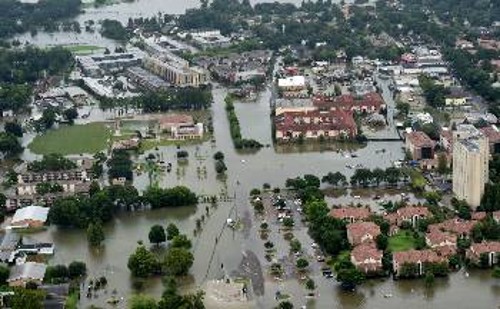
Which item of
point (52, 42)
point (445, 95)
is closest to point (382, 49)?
point (445, 95)

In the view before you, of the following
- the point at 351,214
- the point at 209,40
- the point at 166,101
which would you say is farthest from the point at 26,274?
the point at 209,40

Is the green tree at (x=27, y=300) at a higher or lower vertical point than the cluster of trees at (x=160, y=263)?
lower

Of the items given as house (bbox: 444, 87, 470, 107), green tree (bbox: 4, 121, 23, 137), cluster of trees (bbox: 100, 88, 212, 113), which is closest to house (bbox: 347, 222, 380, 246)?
house (bbox: 444, 87, 470, 107)

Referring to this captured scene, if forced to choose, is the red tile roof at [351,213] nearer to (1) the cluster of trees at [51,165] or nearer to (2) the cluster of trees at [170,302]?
(2) the cluster of trees at [170,302]

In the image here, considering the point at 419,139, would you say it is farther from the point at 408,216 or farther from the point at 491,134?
the point at 408,216

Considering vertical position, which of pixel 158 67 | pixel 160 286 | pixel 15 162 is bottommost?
pixel 160 286

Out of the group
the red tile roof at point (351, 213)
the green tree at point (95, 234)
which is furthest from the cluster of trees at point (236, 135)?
the green tree at point (95, 234)

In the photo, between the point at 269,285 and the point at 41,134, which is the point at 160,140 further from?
the point at 269,285

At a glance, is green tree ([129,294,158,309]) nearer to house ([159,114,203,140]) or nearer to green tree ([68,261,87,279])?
green tree ([68,261,87,279])
